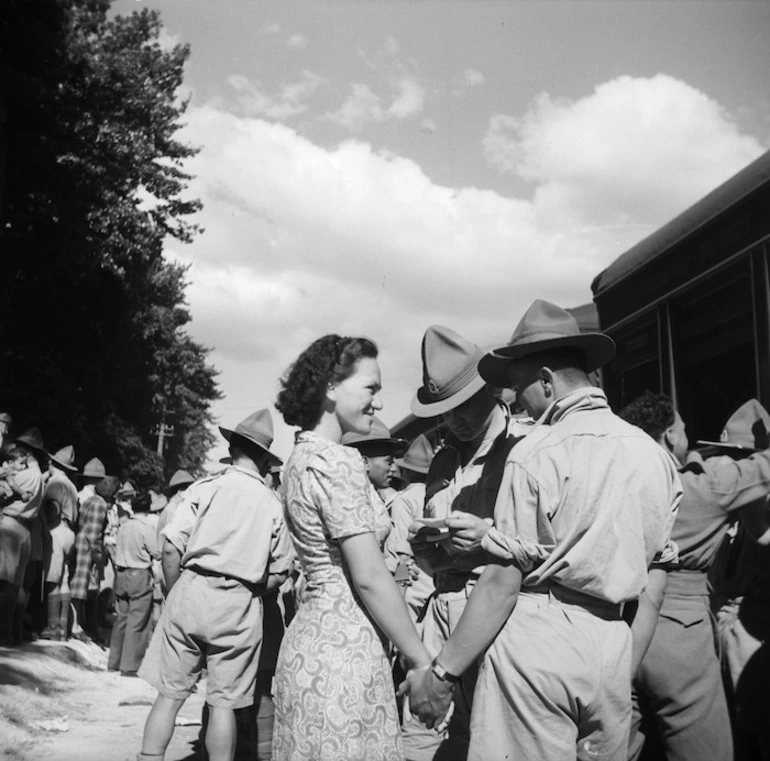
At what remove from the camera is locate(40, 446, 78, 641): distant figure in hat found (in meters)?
9.18

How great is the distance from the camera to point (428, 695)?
253 cm

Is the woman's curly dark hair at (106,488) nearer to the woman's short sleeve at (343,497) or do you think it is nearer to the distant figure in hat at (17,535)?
the distant figure in hat at (17,535)

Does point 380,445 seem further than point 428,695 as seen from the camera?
Yes

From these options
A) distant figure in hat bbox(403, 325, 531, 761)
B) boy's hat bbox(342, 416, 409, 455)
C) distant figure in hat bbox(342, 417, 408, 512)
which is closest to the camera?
distant figure in hat bbox(403, 325, 531, 761)

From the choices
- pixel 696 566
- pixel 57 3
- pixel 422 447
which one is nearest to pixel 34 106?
pixel 57 3

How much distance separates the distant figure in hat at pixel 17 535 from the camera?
7.72 metres

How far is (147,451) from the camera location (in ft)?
81.9

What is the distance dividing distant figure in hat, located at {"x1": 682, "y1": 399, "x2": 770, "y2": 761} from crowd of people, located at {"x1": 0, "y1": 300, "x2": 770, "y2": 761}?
11mm

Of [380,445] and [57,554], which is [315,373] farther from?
[57,554]

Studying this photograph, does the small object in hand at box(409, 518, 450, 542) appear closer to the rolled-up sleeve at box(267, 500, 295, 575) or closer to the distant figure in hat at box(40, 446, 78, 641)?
the rolled-up sleeve at box(267, 500, 295, 575)

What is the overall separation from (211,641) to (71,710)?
295 cm

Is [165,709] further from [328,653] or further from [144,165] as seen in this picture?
[144,165]

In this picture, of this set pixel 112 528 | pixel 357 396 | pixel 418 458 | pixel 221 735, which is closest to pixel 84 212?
pixel 112 528

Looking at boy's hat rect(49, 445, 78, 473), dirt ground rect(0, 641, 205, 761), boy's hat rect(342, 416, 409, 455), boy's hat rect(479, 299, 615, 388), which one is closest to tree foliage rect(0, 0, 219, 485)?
boy's hat rect(49, 445, 78, 473)
